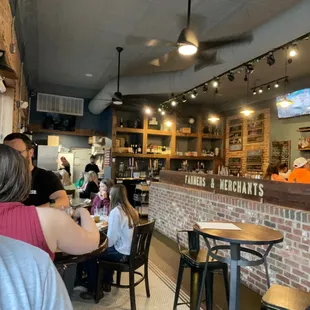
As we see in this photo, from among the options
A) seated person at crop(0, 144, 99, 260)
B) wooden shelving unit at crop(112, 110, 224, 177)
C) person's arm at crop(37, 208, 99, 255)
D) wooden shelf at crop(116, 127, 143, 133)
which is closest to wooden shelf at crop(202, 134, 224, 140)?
wooden shelving unit at crop(112, 110, 224, 177)

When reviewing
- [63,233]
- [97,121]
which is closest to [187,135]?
[97,121]

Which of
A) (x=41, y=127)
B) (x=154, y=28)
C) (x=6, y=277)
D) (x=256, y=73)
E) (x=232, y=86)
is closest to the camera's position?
(x=6, y=277)

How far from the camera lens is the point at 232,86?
801cm

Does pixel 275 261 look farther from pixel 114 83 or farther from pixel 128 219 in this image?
pixel 114 83

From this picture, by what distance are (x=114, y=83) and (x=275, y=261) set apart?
17.9ft

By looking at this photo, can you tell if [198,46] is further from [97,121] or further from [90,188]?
[97,121]

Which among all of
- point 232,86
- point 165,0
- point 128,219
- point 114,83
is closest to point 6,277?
point 128,219

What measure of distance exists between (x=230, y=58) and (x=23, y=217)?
436cm

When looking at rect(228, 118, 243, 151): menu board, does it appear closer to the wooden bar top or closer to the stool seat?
the wooden bar top

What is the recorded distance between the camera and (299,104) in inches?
275

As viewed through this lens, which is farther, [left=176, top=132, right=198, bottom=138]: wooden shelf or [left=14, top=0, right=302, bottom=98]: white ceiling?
[left=176, top=132, right=198, bottom=138]: wooden shelf

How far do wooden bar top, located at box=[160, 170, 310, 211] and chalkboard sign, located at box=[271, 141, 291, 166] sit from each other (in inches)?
143

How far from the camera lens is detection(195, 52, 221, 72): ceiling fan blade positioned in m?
5.23

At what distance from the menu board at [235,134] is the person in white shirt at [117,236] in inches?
274
